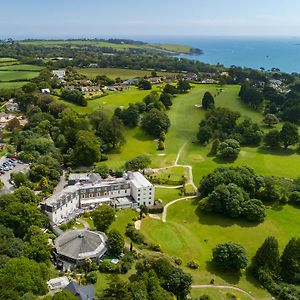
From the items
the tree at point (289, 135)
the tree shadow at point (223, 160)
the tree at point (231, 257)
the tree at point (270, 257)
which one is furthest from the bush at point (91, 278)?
the tree at point (289, 135)

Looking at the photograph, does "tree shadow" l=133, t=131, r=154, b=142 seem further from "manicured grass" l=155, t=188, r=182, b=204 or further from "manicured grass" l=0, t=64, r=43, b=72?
"manicured grass" l=0, t=64, r=43, b=72

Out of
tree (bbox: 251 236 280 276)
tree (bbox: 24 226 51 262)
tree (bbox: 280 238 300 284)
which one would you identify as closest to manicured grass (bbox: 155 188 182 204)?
tree (bbox: 251 236 280 276)

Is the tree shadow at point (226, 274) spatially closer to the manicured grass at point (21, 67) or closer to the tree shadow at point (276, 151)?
the tree shadow at point (276, 151)

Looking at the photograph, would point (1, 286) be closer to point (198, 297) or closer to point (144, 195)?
point (198, 297)

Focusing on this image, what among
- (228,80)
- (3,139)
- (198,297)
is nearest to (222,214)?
(198,297)

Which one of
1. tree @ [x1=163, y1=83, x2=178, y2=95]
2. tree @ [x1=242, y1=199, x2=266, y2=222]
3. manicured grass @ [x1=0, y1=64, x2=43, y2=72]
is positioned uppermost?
manicured grass @ [x1=0, y1=64, x2=43, y2=72]
